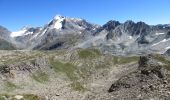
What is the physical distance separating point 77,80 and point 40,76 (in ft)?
50.7

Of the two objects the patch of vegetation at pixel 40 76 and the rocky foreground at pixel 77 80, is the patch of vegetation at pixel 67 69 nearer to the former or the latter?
the rocky foreground at pixel 77 80

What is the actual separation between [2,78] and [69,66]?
57.5m

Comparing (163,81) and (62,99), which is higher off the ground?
(163,81)

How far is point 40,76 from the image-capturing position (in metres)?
140

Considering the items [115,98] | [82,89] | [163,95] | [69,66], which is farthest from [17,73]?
[163,95]

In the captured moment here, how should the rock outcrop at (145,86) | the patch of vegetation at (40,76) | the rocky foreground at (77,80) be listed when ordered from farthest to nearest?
1. the patch of vegetation at (40,76)
2. the rocky foreground at (77,80)
3. the rock outcrop at (145,86)

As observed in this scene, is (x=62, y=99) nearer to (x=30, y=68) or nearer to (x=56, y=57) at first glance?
(x=30, y=68)

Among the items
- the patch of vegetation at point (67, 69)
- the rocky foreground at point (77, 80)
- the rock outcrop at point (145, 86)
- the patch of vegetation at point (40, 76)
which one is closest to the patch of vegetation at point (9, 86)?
the rocky foreground at point (77, 80)

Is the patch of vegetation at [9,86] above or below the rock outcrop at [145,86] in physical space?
below

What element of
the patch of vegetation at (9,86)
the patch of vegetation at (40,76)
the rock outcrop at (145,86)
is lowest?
the patch of vegetation at (9,86)

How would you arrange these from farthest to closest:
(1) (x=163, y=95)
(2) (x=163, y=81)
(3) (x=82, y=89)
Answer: (3) (x=82, y=89), (2) (x=163, y=81), (1) (x=163, y=95)

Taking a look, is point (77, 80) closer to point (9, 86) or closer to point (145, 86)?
point (9, 86)

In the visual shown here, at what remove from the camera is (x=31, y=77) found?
13400 centimetres

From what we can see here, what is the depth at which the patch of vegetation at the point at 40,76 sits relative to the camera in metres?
135
